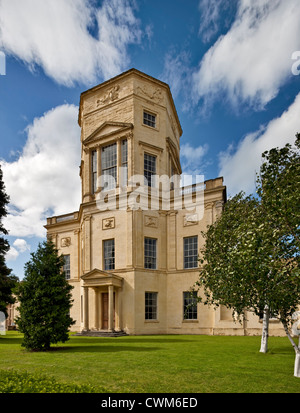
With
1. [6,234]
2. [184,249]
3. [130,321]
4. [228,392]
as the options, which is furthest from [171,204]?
[228,392]

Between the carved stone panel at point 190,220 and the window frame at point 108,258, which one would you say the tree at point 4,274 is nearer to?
the window frame at point 108,258

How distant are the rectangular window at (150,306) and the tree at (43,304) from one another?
10587mm

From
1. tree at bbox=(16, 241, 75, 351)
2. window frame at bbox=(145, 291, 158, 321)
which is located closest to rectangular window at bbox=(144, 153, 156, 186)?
window frame at bbox=(145, 291, 158, 321)

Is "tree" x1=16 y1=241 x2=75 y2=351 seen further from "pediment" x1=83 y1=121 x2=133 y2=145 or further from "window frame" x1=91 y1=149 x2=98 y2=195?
"pediment" x1=83 y1=121 x2=133 y2=145

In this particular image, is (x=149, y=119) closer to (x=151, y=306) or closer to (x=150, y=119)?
(x=150, y=119)

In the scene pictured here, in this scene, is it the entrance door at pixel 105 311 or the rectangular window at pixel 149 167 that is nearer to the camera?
the entrance door at pixel 105 311

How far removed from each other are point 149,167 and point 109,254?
26.4 ft

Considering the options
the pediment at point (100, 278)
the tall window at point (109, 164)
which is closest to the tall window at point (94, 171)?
the tall window at point (109, 164)

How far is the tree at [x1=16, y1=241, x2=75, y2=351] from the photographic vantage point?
1625 cm

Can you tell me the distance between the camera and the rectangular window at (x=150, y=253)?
27859 millimetres

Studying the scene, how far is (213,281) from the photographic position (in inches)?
572

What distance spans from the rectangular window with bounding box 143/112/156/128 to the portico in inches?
518

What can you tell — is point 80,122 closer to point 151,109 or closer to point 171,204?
point 151,109
